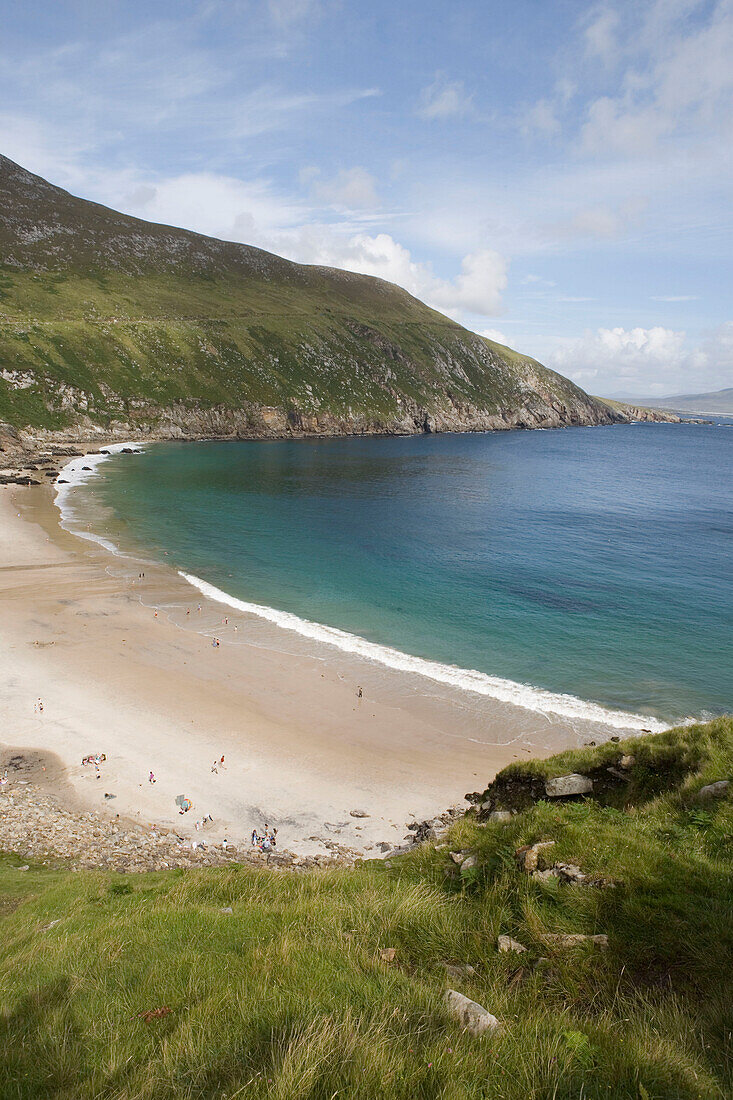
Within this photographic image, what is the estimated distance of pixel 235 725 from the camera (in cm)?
2650

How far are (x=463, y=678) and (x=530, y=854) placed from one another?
2212 cm

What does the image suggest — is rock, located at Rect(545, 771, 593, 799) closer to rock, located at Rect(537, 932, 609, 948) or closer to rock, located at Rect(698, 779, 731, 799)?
rock, located at Rect(698, 779, 731, 799)

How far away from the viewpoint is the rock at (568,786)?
12.2 metres

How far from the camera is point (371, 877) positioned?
10.2m

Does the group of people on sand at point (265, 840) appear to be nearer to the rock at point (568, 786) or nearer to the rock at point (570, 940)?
the rock at point (568, 786)

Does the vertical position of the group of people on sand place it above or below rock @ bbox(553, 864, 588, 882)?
below

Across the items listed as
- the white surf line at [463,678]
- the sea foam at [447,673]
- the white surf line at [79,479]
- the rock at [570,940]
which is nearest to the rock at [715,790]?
the rock at [570,940]

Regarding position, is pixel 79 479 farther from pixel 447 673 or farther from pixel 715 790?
pixel 715 790

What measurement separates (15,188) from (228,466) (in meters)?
146

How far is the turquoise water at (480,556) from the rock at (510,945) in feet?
77.7

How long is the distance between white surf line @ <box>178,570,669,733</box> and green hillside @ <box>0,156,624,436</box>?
85560 millimetres

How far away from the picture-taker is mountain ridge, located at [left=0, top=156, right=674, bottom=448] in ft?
366

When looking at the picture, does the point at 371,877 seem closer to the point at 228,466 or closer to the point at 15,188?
the point at 228,466

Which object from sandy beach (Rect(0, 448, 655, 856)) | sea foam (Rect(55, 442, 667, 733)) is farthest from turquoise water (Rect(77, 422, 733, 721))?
sandy beach (Rect(0, 448, 655, 856))
